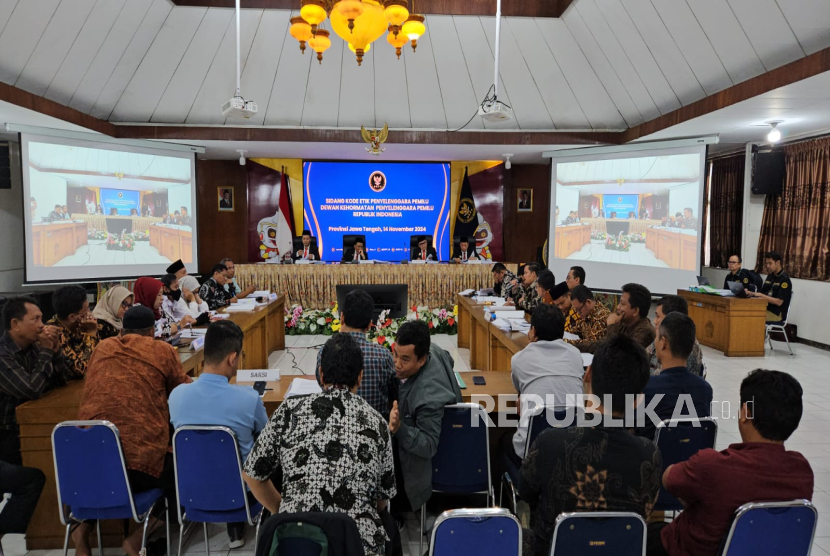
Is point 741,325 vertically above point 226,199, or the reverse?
point 226,199

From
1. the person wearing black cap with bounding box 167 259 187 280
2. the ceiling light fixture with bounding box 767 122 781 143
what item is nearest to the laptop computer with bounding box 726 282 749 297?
the ceiling light fixture with bounding box 767 122 781 143

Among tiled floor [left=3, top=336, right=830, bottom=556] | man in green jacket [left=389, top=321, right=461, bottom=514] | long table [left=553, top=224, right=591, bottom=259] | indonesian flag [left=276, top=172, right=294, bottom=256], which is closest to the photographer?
man in green jacket [left=389, top=321, right=461, bottom=514]

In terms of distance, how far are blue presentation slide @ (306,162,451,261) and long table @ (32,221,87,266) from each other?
13.5 ft

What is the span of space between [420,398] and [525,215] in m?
9.32

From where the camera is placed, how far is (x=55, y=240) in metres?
6.79

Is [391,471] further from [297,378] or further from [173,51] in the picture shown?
[173,51]

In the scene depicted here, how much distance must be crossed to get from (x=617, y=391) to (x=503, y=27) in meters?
6.15

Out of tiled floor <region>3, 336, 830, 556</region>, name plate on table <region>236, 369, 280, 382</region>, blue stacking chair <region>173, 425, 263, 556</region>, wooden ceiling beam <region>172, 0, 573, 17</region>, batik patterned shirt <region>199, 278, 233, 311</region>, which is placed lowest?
tiled floor <region>3, 336, 830, 556</region>

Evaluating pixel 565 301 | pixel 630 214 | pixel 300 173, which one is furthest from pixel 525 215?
pixel 565 301

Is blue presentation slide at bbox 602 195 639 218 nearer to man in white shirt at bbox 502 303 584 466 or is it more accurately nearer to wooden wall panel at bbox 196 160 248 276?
man in white shirt at bbox 502 303 584 466

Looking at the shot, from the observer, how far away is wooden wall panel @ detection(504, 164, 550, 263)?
35.9ft

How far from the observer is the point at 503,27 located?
6711 millimetres

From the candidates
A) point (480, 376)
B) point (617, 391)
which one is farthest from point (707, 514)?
point (480, 376)

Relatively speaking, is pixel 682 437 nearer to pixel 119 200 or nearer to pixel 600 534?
pixel 600 534
